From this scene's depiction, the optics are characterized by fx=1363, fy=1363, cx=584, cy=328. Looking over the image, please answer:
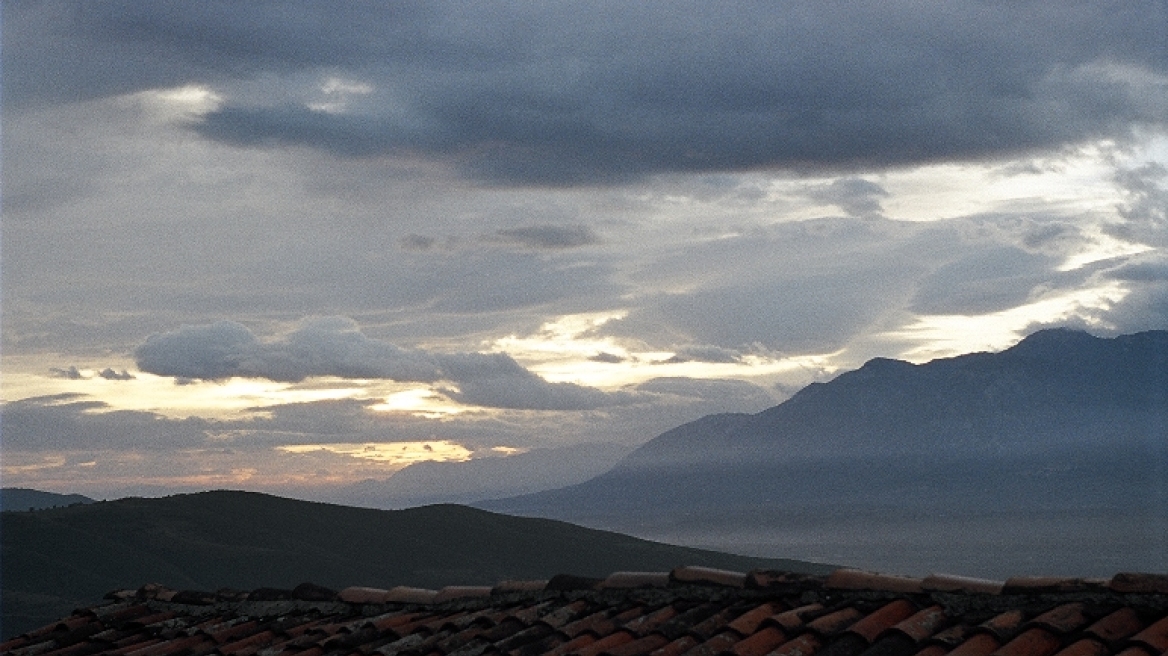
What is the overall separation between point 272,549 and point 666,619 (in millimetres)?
87268

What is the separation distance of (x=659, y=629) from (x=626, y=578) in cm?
133

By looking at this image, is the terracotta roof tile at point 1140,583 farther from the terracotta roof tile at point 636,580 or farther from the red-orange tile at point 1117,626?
the terracotta roof tile at point 636,580

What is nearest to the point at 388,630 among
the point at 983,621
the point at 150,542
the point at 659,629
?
the point at 659,629

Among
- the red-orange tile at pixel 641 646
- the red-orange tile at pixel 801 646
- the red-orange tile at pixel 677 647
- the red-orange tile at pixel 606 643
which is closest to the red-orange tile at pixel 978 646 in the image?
the red-orange tile at pixel 801 646

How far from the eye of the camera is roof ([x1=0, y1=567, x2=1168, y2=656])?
8.35 meters

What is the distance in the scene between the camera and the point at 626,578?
437 inches

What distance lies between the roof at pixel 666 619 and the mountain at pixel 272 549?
65312mm

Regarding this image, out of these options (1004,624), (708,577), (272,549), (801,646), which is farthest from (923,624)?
(272,549)

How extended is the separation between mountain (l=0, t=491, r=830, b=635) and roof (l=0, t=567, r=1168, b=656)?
214 ft

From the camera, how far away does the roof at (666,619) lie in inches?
329

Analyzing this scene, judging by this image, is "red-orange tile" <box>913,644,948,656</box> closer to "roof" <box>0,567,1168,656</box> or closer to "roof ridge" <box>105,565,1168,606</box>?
"roof" <box>0,567,1168,656</box>

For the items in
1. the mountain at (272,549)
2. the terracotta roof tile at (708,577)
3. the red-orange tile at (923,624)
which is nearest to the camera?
the red-orange tile at (923,624)

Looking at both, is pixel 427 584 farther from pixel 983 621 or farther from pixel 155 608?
pixel 983 621

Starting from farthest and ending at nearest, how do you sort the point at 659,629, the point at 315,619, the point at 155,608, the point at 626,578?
the point at 155,608
the point at 315,619
the point at 626,578
the point at 659,629
